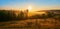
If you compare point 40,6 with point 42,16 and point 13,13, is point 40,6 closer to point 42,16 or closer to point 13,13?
point 42,16

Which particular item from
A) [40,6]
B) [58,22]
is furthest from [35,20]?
[58,22]

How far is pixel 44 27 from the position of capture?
1760mm

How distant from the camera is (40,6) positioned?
5.98ft

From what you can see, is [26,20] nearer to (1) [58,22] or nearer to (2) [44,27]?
(2) [44,27]

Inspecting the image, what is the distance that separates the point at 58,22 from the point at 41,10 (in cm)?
34

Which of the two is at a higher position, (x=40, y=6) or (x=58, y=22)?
(x=40, y=6)

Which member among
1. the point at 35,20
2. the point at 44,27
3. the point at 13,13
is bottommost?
the point at 44,27

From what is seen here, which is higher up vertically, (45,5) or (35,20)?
(45,5)

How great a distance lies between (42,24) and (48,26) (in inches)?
4.0

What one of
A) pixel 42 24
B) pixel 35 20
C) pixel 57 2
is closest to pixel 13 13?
pixel 35 20

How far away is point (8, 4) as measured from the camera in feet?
6.08

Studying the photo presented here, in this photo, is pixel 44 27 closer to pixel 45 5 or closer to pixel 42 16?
pixel 42 16

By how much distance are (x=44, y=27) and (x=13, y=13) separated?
573 mm

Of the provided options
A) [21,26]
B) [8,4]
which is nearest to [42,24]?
[21,26]
